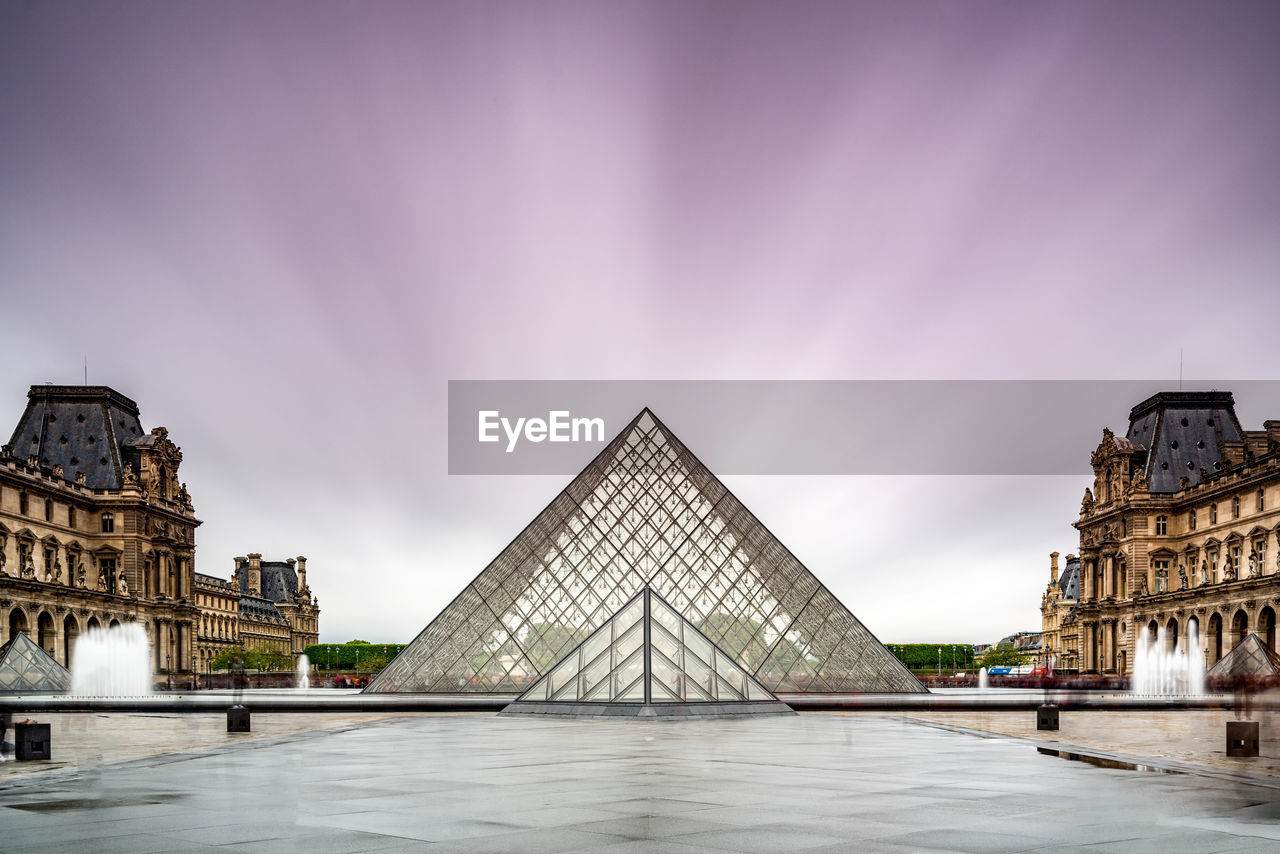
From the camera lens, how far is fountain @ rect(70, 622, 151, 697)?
64.9 meters

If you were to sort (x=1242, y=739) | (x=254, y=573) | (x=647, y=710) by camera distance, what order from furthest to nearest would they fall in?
1. (x=254, y=573)
2. (x=647, y=710)
3. (x=1242, y=739)

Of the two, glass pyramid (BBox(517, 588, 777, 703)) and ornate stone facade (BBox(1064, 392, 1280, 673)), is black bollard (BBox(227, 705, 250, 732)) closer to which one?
glass pyramid (BBox(517, 588, 777, 703))

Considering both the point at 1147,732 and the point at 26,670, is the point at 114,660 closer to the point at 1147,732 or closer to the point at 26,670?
the point at 26,670

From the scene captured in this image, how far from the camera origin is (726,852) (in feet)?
23.3

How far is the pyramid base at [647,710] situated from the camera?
22.9 meters

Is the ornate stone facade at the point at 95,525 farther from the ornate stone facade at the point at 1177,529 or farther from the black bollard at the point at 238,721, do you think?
the ornate stone facade at the point at 1177,529

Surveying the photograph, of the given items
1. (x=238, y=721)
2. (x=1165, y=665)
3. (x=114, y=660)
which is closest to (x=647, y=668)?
(x=238, y=721)

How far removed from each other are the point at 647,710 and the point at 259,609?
13173 cm

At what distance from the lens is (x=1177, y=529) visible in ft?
247

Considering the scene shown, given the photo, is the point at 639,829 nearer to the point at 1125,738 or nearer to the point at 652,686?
the point at 1125,738

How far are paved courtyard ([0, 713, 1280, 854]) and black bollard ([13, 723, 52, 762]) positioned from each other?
357 mm

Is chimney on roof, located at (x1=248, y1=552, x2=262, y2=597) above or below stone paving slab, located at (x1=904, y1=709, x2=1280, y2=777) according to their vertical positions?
below

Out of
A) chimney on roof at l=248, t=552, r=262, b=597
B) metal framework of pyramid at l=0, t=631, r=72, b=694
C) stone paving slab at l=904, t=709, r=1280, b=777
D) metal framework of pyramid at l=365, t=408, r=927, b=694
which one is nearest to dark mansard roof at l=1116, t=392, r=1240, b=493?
metal framework of pyramid at l=365, t=408, r=927, b=694

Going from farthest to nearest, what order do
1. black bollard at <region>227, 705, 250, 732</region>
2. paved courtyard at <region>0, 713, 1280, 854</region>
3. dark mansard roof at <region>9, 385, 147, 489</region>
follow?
dark mansard roof at <region>9, 385, 147, 489</region> → black bollard at <region>227, 705, 250, 732</region> → paved courtyard at <region>0, 713, 1280, 854</region>
